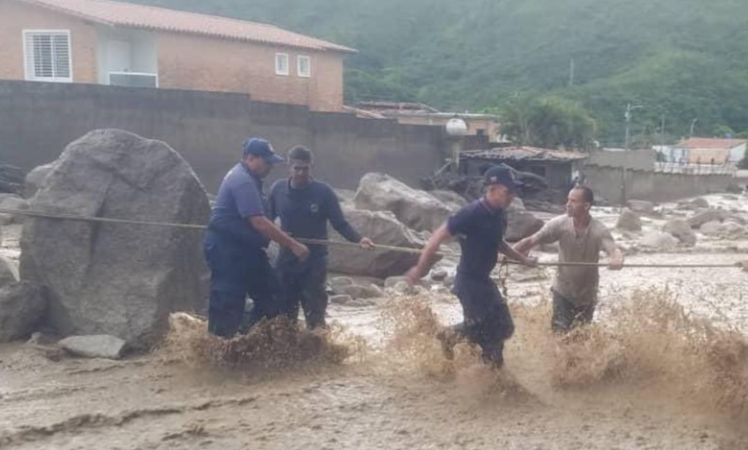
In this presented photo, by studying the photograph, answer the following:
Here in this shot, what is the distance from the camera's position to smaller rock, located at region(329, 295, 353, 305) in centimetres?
1184

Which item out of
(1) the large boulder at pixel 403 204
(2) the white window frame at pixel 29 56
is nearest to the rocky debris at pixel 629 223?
(1) the large boulder at pixel 403 204

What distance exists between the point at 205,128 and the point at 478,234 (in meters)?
16.5

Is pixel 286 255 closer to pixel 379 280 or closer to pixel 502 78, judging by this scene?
pixel 379 280

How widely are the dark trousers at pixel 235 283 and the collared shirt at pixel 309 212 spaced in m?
0.29

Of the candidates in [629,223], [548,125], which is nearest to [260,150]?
[629,223]

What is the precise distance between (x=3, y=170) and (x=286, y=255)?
1268 cm

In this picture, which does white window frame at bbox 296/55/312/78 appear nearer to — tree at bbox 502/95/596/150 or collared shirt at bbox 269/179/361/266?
tree at bbox 502/95/596/150

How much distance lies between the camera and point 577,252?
7.71 m

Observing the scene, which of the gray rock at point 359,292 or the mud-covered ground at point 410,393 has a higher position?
the mud-covered ground at point 410,393

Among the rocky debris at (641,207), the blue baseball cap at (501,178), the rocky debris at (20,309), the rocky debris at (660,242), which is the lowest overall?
the rocky debris at (641,207)

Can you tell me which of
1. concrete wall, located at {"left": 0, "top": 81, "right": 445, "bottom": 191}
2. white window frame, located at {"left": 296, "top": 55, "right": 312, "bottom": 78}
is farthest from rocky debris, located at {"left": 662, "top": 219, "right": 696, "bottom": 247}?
white window frame, located at {"left": 296, "top": 55, "right": 312, "bottom": 78}


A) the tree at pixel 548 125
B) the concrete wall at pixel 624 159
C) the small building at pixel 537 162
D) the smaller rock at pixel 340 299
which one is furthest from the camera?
the tree at pixel 548 125

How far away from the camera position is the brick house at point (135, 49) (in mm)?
26844

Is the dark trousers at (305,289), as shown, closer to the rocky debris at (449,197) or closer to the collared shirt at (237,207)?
the collared shirt at (237,207)
